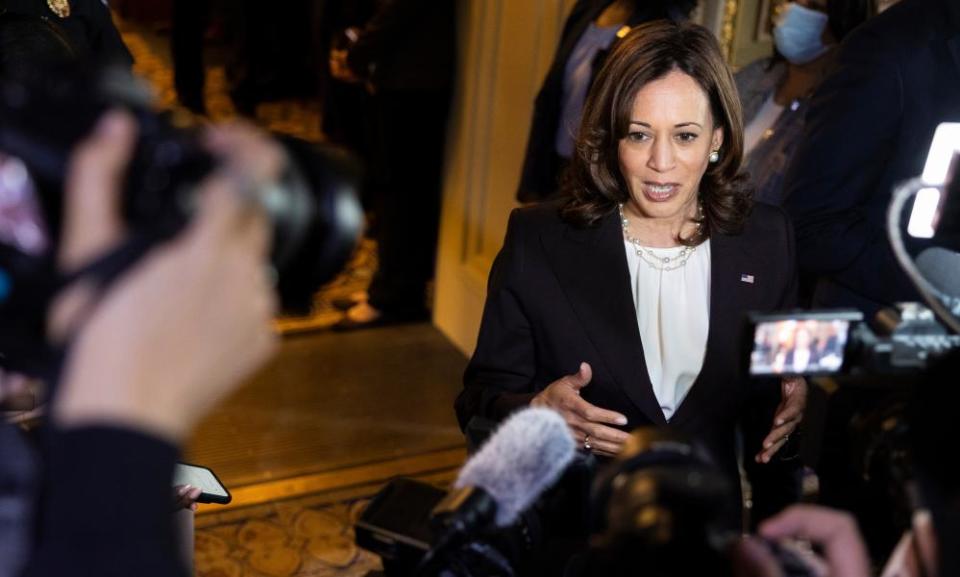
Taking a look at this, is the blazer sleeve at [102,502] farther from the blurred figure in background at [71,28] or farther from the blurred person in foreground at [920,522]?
the blurred figure in background at [71,28]

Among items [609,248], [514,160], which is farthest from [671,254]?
[514,160]

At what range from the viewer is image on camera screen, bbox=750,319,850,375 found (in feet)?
4.33

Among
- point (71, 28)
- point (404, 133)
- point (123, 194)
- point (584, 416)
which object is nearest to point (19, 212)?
point (123, 194)

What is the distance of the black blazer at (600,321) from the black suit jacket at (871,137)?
1.39 feet

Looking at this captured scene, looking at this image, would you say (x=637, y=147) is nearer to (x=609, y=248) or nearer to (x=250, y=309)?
(x=609, y=248)

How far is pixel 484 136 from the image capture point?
4344 mm

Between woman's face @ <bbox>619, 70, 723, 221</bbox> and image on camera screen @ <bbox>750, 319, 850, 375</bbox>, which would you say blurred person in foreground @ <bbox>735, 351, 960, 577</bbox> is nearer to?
image on camera screen @ <bbox>750, 319, 850, 375</bbox>

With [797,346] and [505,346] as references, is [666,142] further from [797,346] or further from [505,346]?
[797,346]

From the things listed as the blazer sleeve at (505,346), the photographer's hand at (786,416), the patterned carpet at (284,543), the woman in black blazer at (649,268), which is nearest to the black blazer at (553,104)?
the patterned carpet at (284,543)

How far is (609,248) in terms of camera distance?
7.05 feet

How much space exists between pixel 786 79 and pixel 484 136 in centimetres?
143

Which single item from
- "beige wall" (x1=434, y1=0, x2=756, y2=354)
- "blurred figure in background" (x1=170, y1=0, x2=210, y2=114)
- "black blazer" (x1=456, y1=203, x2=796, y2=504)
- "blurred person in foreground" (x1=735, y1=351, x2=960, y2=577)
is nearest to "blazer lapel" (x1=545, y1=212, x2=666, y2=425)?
"black blazer" (x1=456, y1=203, x2=796, y2=504)

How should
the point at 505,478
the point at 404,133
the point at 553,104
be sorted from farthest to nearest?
the point at 404,133 < the point at 553,104 < the point at 505,478

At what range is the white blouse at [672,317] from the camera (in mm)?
2092
